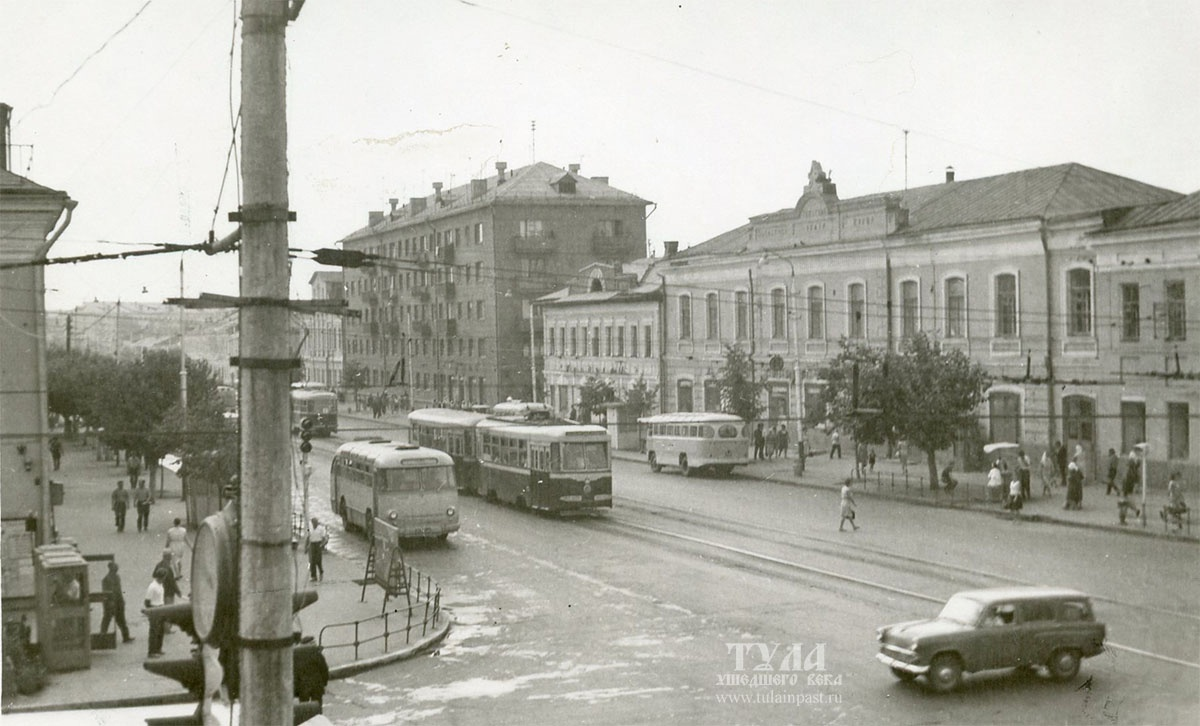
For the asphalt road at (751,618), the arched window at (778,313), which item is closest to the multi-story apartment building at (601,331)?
the arched window at (778,313)

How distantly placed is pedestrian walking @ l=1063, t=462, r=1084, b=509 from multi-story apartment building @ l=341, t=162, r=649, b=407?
1596cm

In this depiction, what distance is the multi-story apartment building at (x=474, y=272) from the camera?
109ft

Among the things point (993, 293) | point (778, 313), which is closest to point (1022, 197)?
point (993, 293)

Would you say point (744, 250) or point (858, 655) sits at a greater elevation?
point (744, 250)

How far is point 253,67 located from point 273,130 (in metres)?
0.27

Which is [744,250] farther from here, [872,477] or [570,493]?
[570,493]

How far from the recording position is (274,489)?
4.70 meters

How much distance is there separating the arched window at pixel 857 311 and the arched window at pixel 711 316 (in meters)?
6.51

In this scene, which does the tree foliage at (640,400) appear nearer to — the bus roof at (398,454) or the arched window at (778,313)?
the arched window at (778,313)

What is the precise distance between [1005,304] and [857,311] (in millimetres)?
5039

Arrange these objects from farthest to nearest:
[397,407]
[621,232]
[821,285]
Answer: [621,232], [397,407], [821,285]

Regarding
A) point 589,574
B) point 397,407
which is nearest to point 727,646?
point 589,574

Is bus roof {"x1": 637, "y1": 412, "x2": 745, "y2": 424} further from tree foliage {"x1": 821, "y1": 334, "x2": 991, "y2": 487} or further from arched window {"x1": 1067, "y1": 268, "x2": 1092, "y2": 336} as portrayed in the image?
arched window {"x1": 1067, "y1": 268, "x2": 1092, "y2": 336}

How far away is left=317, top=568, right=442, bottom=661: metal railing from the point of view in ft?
49.6
